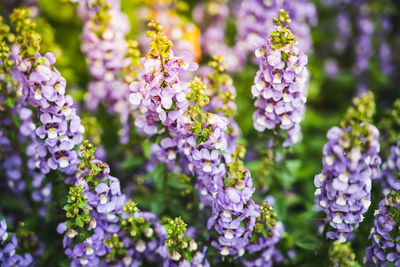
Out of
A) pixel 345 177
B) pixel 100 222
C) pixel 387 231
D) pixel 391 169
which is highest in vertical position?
pixel 345 177

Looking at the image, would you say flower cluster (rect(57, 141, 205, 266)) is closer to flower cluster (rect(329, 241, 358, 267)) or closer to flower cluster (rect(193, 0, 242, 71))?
flower cluster (rect(329, 241, 358, 267))

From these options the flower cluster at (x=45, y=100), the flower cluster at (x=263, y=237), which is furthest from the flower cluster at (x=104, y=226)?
the flower cluster at (x=263, y=237)

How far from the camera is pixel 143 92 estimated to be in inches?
159

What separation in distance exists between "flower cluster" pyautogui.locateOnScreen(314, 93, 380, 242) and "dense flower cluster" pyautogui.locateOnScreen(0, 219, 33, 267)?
2952 mm

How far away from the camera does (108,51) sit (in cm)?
533

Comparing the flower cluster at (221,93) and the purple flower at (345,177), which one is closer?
the purple flower at (345,177)

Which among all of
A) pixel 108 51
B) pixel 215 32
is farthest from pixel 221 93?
pixel 215 32

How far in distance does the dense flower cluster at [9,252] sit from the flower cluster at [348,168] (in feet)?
9.69

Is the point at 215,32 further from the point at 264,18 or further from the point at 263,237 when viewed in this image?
the point at 263,237

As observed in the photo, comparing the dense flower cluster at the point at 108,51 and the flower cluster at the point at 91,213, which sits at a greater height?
the dense flower cluster at the point at 108,51

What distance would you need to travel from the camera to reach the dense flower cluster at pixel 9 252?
3927mm

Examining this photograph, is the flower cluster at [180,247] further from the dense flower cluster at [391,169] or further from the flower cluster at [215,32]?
the flower cluster at [215,32]

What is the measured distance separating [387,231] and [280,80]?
171cm

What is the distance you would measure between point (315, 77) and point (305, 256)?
11.9ft
